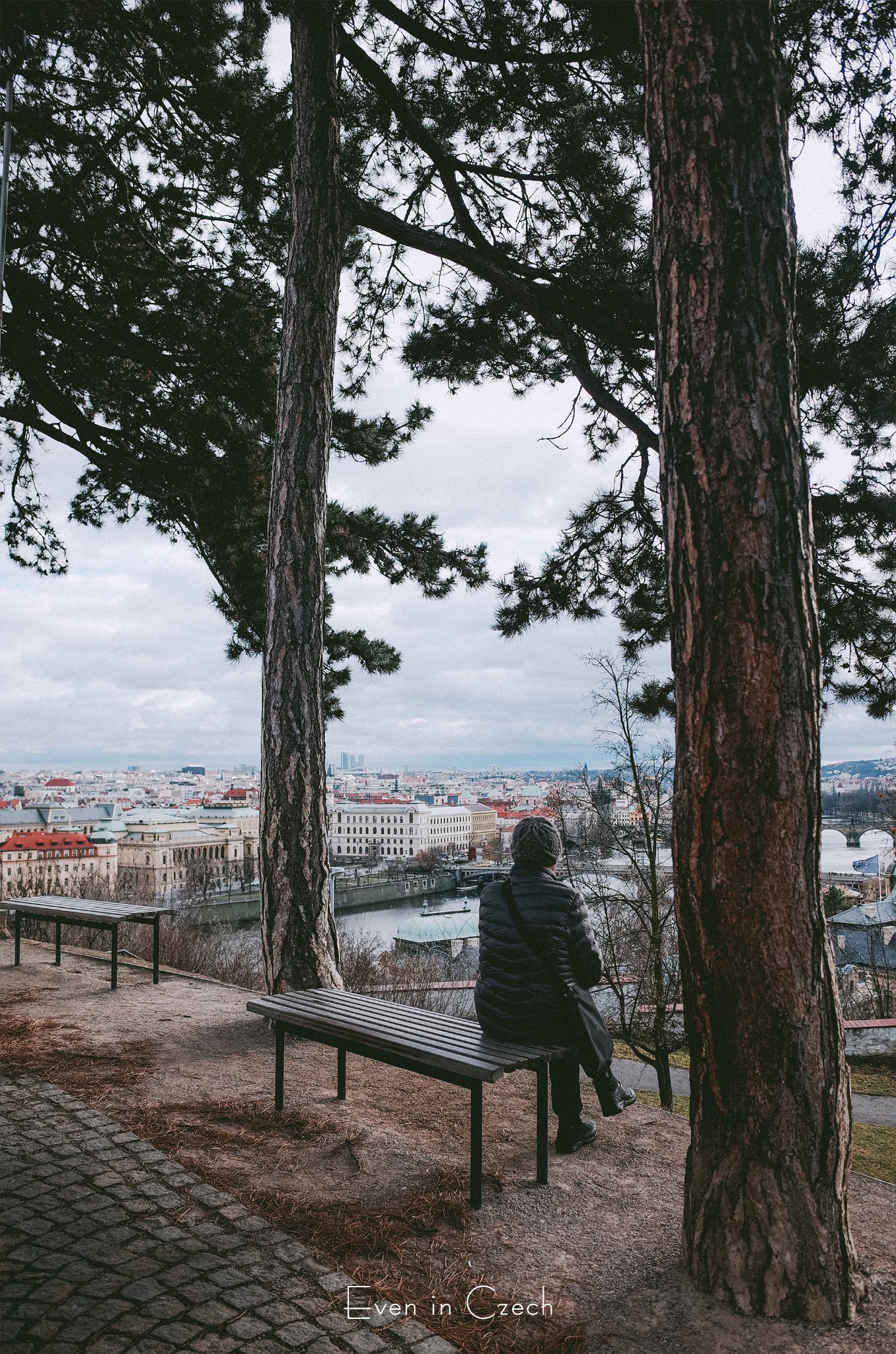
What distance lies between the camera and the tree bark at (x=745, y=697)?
7.70 ft

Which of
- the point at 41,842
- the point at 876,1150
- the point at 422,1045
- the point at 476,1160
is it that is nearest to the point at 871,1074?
the point at 876,1150

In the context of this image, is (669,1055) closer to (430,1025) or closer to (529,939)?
(430,1025)

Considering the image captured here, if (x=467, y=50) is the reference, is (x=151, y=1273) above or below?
below

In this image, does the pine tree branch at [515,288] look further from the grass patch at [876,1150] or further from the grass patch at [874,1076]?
the grass patch at [874,1076]

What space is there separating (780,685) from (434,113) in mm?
6822

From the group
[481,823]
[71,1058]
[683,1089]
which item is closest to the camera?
[71,1058]

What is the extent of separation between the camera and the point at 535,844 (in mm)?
3453

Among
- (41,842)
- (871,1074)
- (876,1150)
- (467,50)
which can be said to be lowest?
(871,1074)

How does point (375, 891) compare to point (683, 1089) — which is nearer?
point (683, 1089)

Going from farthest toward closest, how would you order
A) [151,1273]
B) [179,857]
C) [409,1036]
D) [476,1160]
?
[179,857], [409,1036], [476,1160], [151,1273]

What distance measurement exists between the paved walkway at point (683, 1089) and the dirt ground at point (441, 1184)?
4176 mm

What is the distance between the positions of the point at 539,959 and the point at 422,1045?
0.54m

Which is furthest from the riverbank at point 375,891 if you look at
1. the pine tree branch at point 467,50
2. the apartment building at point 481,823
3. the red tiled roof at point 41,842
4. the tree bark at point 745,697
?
the tree bark at point 745,697

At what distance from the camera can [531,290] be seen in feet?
21.4
